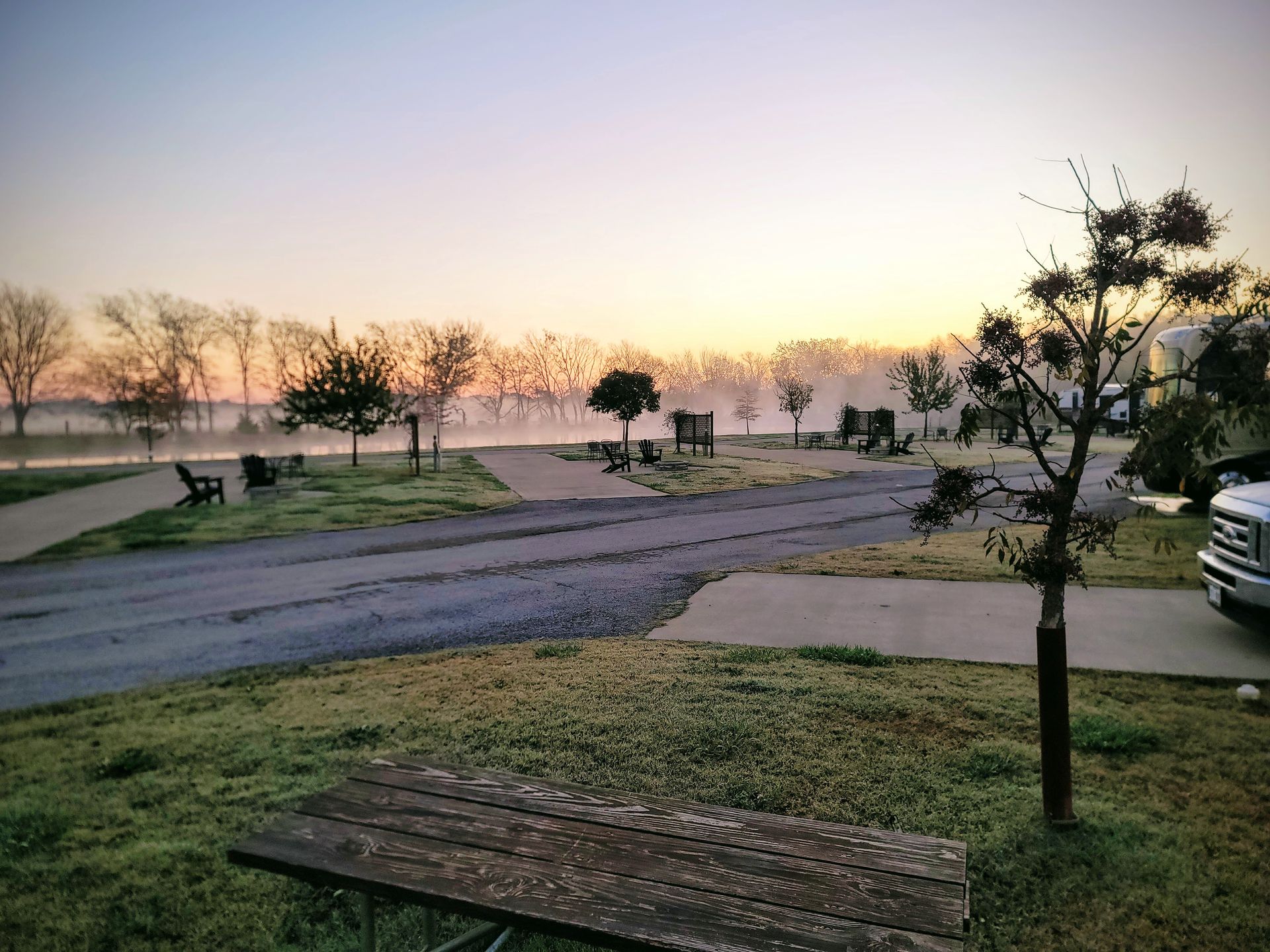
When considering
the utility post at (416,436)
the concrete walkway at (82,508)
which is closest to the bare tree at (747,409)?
the utility post at (416,436)

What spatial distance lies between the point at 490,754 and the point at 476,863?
2.13m

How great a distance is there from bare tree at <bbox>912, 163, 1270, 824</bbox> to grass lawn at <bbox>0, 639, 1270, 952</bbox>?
484 millimetres

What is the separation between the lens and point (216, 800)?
3.87 metres

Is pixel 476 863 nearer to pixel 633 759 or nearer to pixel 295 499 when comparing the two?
pixel 633 759

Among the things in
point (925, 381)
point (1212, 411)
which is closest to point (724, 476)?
point (1212, 411)

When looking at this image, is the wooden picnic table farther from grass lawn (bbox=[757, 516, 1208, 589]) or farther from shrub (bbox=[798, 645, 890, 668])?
grass lawn (bbox=[757, 516, 1208, 589])

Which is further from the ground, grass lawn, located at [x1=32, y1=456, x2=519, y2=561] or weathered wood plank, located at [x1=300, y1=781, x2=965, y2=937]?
weathered wood plank, located at [x1=300, y1=781, x2=965, y2=937]

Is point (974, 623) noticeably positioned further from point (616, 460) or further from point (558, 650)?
point (616, 460)

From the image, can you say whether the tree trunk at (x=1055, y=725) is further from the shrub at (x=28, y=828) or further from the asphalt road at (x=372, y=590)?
the shrub at (x=28, y=828)

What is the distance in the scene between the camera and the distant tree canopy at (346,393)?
29672mm

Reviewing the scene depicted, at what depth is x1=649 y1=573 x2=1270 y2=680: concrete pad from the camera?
552 cm

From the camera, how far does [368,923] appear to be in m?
2.39

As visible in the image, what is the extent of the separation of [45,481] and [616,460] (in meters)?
20.2

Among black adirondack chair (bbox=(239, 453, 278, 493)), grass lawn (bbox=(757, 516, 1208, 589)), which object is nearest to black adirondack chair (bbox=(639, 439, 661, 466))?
black adirondack chair (bbox=(239, 453, 278, 493))
